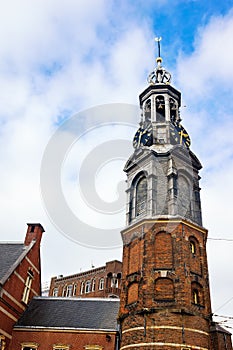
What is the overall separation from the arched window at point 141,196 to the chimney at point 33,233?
9.71 m

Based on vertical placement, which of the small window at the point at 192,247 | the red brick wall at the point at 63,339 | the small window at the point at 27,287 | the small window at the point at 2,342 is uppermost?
the small window at the point at 192,247

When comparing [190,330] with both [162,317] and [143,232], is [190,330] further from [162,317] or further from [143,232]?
[143,232]

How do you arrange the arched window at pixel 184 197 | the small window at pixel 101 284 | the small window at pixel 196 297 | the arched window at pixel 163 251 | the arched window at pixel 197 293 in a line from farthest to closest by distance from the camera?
the small window at pixel 101 284 < the arched window at pixel 184 197 < the arched window at pixel 163 251 < the arched window at pixel 197 293 < the small window at pixel 196 297

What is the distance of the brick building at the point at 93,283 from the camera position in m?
50.3

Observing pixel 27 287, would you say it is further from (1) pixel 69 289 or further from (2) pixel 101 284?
(1) pixel 69 289

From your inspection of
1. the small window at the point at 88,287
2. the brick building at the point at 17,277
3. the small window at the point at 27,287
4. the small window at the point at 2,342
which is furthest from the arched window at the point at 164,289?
the small window at the point at 88,287

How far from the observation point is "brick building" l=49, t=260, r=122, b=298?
50281 mm

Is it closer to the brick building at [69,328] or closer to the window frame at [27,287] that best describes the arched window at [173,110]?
the brick building at [69,328]

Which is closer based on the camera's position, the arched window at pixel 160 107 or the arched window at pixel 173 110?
the arched window at pixel 160 107

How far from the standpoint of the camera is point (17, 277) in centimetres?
2430

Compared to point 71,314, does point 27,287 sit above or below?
above

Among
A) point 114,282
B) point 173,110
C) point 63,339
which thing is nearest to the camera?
point 63,339

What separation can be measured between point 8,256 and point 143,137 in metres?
13.6

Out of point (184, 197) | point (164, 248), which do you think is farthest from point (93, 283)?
point (164, 248)
